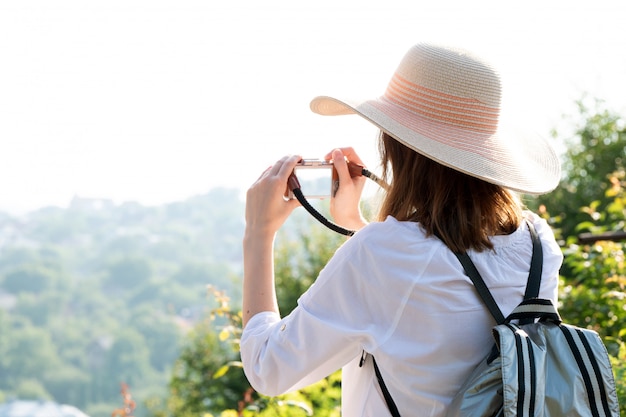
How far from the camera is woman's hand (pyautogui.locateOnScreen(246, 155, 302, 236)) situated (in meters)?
1.51

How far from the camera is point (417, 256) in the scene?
1306 mm

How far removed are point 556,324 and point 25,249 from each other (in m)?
54.7

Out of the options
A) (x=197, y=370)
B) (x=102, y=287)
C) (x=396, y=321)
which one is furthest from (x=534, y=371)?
(x=102, y=287)

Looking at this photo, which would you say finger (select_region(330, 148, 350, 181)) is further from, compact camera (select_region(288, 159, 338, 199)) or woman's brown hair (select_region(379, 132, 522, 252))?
woman's brown hair (select_region(379, 132, 522, 252))

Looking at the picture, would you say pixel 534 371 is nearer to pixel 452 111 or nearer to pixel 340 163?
pixel 452 111

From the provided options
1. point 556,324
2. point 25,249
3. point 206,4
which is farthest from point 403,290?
point 25,249

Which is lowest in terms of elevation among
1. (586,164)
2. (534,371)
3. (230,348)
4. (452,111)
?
(230,348)

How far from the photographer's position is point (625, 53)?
811cm

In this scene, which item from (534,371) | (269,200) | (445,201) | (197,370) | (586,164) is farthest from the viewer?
(197,370)

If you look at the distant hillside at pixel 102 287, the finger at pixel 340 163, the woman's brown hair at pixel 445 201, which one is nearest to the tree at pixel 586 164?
the finger at pixel 340 163

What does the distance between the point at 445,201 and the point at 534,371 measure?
32 centimetres

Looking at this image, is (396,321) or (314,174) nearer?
(396,321)

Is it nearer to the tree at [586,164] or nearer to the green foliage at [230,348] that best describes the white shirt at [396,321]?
the tree at [586,164]

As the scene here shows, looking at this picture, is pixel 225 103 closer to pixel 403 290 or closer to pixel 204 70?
pixel 204 70
